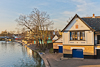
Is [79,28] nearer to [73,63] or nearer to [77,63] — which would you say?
[77,63]

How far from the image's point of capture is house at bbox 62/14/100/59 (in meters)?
16.6

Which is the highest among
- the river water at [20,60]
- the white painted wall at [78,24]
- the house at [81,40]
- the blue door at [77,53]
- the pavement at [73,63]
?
the white painted wall at [78,24]

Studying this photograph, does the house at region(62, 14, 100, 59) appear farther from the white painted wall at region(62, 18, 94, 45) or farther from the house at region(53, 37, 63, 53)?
the house at region(53, 37, 63, 53)

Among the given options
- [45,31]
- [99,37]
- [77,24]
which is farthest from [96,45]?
[45,31]

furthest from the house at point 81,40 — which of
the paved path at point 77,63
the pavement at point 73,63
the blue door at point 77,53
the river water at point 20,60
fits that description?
the river water at point 20,60

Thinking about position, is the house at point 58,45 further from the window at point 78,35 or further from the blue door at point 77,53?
the window at point 78,35

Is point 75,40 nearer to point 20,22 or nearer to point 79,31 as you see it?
point 79,31

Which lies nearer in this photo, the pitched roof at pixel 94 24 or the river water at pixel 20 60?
the river water at pixel 20 60

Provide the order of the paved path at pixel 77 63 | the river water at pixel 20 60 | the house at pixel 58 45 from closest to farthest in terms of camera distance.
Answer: the paved path at pixel 77 63 < the river water at pixel 20 60 < the house at pixel 58 45

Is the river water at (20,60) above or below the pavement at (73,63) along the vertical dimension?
below

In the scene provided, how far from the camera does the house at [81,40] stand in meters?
16.6

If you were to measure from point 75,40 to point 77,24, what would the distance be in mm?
2626

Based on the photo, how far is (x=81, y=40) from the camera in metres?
16.8

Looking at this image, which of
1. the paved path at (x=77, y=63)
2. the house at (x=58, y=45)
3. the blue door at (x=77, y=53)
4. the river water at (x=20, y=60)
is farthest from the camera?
the house at (x=58, y=45)
